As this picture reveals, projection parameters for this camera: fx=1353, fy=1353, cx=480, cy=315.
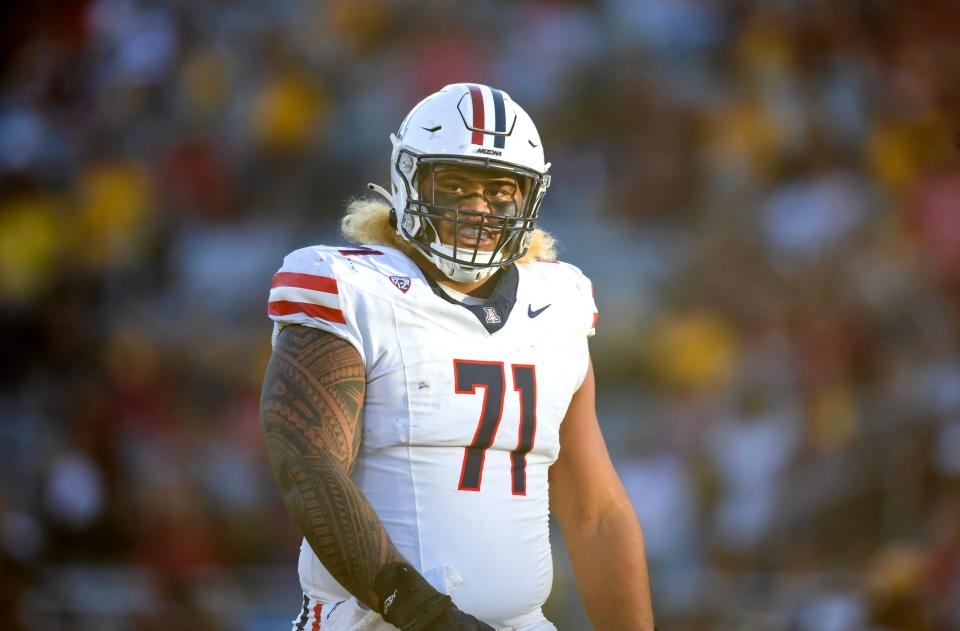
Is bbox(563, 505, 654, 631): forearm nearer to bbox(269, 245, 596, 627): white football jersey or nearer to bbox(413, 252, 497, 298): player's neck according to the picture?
bbox(269, 245, 596, 627): white football jersey

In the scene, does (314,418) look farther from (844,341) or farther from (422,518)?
(844,341)

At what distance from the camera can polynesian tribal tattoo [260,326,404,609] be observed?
256 cm

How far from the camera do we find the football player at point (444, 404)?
2633mm

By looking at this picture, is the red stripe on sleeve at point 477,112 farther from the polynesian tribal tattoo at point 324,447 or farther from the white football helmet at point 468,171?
the polynesian tribal tattoo at point 324,447

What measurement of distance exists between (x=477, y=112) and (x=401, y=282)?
45cm

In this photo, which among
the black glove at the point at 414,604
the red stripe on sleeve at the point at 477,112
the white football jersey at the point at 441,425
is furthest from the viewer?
the red stripe on sleeve at the point at 477,112

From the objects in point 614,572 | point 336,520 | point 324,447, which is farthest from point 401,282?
point 614,572

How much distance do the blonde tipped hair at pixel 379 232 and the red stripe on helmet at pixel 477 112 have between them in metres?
0.30

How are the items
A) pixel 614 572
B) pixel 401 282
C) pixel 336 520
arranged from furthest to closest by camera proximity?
pixel 614 572 < pixel 401 282 < pixel 336 520

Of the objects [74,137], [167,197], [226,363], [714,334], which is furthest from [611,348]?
[74,137]

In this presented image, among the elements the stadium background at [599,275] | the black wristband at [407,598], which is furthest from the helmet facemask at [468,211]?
the stadium background at [599,275]

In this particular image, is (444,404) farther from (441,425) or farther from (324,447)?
(324,447)

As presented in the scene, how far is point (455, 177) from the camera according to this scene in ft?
9.96

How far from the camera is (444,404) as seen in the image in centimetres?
276
